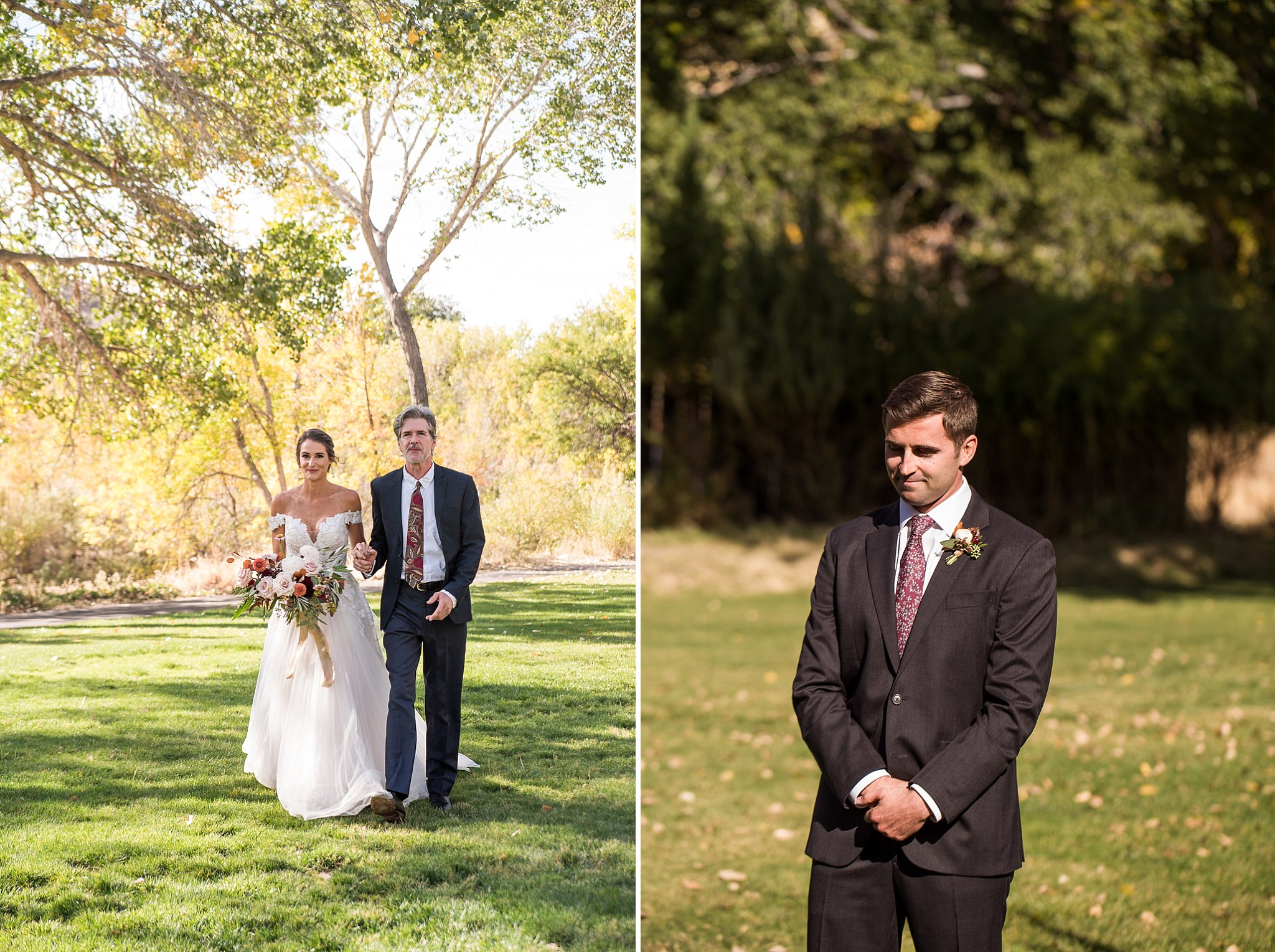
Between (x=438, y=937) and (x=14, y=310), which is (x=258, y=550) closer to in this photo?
(x=14, y=310)

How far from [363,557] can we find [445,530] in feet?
0.95

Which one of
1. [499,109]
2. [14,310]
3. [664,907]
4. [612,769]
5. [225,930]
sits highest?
[499,109]

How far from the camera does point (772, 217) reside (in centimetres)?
1359

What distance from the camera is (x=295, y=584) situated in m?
3.68

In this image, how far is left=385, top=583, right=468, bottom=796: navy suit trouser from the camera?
3.89 m

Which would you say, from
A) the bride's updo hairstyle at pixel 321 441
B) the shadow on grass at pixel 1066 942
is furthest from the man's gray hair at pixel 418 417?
the shadow on grass at pixel 1066 942

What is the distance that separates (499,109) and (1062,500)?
439 inches

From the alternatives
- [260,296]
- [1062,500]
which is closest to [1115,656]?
[1062,500]

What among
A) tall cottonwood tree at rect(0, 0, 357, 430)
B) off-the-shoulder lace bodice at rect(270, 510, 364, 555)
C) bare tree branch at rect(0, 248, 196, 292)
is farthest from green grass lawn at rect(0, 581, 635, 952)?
bare tree branch at rect(0, 248, 196, 292)

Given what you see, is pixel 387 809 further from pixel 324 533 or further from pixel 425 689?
pixel 324 533

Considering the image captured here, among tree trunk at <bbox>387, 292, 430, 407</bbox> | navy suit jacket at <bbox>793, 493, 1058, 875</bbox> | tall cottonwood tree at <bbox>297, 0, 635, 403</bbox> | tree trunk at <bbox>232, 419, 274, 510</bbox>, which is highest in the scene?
tall cottonwood tree at <bbox>297, 0, 635, 403</bbox>

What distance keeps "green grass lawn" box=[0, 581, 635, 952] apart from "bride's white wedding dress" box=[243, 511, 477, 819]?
54 millimetres

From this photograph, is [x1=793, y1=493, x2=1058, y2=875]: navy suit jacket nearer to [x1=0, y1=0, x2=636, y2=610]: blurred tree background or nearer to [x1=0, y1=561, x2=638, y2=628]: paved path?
[x1=0, y1=0, x2=636, y2=610]: blurred tree background

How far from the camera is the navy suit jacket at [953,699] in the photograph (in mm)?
2322
